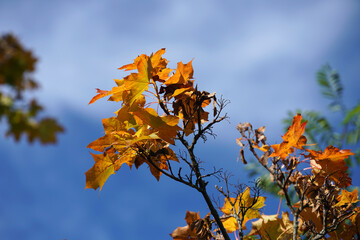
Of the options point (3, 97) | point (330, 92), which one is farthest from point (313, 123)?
point (3, 97)

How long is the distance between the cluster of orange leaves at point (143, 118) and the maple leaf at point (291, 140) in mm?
196

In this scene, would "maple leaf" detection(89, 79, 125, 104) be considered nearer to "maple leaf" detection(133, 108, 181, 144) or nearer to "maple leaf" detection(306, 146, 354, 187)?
"maple leaf" detection(133, 108, 181, 144)

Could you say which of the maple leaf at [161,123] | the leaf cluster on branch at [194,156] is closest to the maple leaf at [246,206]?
the leaf cluster on branch at [194,156]

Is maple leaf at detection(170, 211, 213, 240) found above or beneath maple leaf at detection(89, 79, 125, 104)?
beneath

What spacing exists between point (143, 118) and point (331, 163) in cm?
49

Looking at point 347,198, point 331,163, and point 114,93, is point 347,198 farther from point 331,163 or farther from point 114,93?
point 114,93

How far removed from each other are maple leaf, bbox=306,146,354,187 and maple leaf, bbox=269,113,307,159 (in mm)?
43

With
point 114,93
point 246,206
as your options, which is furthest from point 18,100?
point 246,206

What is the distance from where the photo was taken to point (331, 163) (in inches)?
30.4

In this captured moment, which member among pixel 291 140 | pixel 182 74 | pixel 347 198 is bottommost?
pixel 347 198

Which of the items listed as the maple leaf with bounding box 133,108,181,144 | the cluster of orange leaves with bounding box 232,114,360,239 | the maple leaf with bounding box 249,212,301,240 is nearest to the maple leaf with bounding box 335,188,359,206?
the cluster of orange leaves with bounding box 232,114,360,239

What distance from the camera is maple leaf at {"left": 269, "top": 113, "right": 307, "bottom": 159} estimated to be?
2.43 ft

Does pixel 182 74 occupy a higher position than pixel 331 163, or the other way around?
pixel 182 74

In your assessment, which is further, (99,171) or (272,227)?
(272,227)
